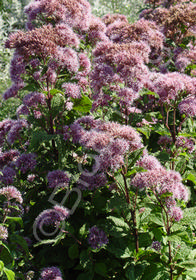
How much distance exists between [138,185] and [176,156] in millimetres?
965

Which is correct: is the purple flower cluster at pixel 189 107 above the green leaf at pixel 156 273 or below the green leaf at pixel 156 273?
above

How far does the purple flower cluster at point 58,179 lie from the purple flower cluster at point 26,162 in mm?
248

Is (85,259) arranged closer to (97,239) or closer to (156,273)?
(97,239)

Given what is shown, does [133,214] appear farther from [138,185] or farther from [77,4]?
[77,4]

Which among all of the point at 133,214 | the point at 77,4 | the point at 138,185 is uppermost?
the point at 77,4

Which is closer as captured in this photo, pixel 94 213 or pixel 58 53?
pixel 58 53

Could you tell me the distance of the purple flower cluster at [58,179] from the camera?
254 cm

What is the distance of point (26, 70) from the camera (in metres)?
2.82

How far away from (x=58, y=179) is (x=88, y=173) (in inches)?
11.1

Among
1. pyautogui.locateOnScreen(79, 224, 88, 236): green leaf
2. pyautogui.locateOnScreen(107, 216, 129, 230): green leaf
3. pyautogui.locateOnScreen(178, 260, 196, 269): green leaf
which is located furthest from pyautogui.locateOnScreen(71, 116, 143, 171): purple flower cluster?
pyautogui.locateOnScreen(178, 260, 196, 269): green leaf

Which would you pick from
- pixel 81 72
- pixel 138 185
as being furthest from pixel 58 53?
pixel 138 185

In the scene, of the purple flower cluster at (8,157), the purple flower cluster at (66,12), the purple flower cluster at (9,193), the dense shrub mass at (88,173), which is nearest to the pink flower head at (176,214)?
the dense shrub mass at (88,173)

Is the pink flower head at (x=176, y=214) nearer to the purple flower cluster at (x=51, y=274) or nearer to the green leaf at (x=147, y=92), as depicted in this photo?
the purple flower cluster at (x=51, y=274)

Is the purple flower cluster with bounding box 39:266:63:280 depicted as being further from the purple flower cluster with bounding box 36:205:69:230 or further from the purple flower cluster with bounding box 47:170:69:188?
the purple flower cluster with bounding box 47:170:69:188
